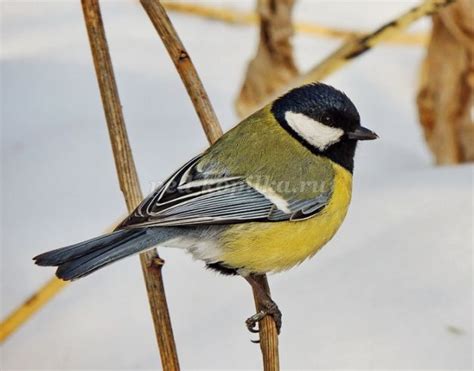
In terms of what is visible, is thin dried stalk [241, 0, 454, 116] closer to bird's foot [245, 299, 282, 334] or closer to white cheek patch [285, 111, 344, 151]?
white cheek patch [285, 111, 344, 151]

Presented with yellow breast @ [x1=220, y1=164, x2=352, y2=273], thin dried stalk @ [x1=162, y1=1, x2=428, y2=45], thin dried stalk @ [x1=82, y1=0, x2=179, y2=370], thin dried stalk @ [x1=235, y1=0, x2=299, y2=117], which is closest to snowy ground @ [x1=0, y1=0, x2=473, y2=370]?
thin dried stalk @ [x1=162, y1=1, x2=428, y2=45]

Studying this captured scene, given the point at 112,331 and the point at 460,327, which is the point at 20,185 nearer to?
the point at 112,331

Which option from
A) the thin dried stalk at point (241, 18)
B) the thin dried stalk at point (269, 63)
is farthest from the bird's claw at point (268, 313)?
the thin dried stalk at point (241, 18)

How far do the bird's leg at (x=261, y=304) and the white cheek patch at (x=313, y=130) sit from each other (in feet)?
0.66

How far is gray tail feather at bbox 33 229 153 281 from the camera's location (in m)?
0.96

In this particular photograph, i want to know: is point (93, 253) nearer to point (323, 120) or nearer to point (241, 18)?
point (323, 120)

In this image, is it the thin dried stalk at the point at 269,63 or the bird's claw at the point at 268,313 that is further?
the thin dried stalk at the point at 269,63

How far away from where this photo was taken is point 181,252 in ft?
5.59

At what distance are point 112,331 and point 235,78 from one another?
0.94m

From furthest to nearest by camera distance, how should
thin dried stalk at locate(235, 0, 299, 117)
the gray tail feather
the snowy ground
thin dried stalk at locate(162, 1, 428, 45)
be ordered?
thin dried stalk at locate(162, 1, 428, 45) < thin dried stalk at locate(235, 0, 299, 117) < the snowy ground < the gray tail feather

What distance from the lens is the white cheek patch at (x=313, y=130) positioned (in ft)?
3.98

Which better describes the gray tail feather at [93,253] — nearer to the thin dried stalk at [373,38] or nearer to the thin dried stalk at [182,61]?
the thin dried stalk at [182,61]

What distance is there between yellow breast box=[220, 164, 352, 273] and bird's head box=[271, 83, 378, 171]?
0.37 ft

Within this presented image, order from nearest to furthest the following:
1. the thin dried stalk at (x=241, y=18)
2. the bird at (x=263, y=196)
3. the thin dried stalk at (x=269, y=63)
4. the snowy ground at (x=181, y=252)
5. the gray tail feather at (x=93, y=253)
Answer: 1. the gray tail feather at (x=93, y=253)
2. the bird at (x=263, y=196)
3. the snowy ground at (x=181, y=252)
4. the thin dried stalk at (x=269, y=63)
5. the thin dried stalk at (x=241, y=18)
